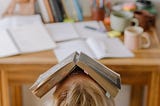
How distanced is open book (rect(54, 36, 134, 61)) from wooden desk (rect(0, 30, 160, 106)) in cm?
3

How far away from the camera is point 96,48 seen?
165 cm

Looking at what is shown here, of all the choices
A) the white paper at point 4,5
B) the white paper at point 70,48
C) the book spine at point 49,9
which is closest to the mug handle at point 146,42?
the white paper at point 70,48

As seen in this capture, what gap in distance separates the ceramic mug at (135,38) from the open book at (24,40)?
0.33 m

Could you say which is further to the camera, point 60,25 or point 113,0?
point 113,0

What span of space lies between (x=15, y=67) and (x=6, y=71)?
0.14 ft

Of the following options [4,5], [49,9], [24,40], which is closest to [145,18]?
[49,9]

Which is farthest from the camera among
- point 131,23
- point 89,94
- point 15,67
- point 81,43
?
point 131,23

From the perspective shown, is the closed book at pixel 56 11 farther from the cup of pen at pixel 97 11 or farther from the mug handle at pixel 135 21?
the mug handle at pixel 135 21

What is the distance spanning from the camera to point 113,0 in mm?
2025

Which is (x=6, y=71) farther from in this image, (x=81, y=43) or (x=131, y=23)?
(x=131, y=23)

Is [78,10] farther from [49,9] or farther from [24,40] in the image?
[24,40]

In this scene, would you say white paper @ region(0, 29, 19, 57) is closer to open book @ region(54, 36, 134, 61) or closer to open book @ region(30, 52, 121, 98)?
open book @ region(54, 36, 134, 61)

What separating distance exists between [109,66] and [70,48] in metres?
0.20

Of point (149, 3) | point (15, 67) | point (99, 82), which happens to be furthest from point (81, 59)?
point (149, 3)
